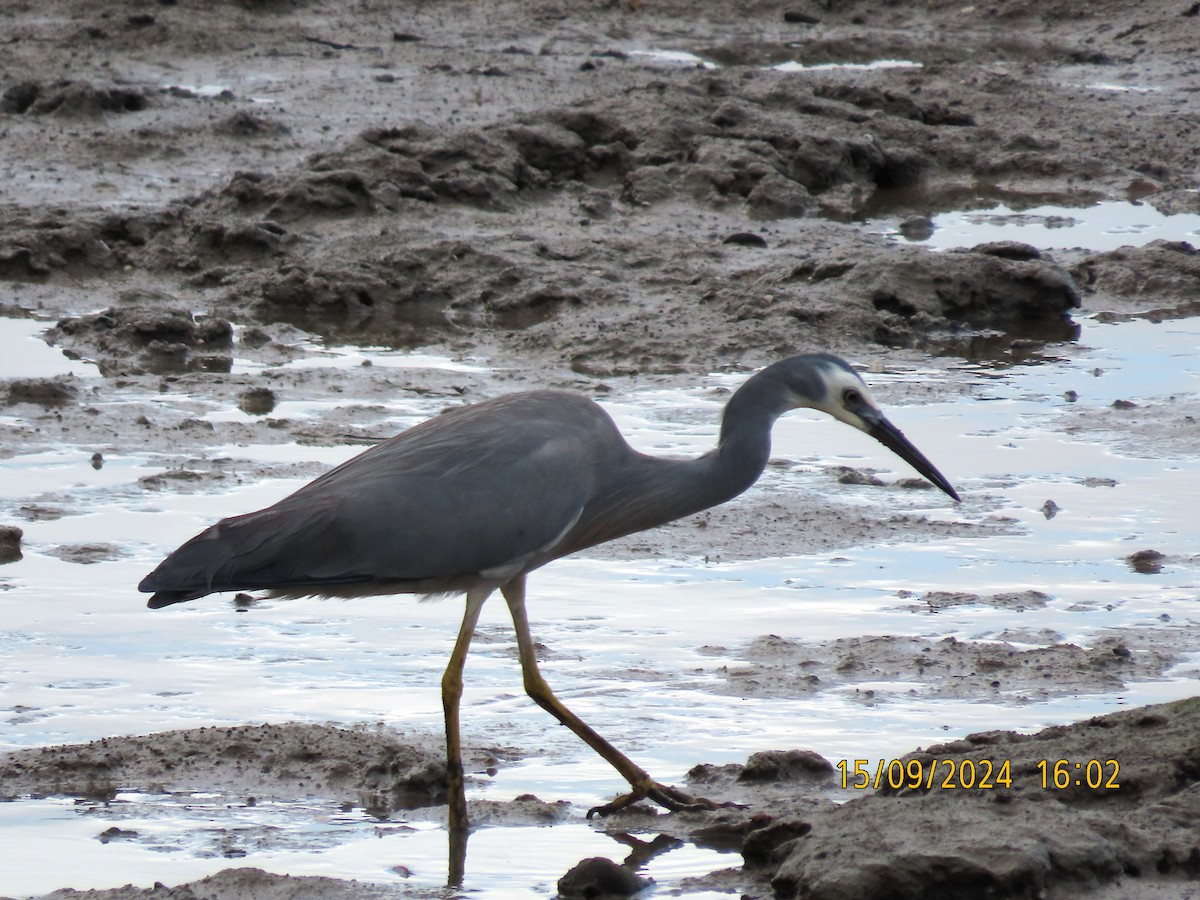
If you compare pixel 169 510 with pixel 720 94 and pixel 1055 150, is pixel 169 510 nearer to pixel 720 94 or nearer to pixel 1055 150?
pixel 720 94

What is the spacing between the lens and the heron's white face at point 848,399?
589 centimetres

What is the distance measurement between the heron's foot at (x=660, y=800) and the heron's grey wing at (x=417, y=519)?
0.72 metres

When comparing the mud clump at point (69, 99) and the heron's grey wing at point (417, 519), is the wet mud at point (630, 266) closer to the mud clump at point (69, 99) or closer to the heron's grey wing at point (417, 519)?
the mud clump at point (69, 99)

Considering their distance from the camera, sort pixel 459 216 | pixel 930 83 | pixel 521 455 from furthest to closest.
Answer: pixel 930 83 → pixel 459 216 → pixel 521 455

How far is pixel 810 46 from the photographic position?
55.2 ft

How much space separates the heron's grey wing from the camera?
215 inches

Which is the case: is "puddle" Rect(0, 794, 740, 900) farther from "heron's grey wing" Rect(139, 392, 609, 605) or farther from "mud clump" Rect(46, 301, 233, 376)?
"mud clump" Rect(46, 301, 233, 376)

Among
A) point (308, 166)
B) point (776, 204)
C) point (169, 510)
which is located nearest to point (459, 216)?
point (308, 166)

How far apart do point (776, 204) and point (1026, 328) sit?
2.30 metres

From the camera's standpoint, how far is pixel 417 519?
5586mm

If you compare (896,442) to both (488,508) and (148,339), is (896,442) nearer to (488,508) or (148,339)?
(488,508)

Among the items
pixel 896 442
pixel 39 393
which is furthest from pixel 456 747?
pixel 39 393
